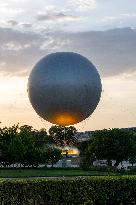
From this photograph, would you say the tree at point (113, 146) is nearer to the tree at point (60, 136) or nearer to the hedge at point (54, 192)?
the tree at point (60, 136)

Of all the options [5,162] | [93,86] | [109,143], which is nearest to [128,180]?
[93,86]

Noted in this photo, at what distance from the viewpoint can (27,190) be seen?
16.5m

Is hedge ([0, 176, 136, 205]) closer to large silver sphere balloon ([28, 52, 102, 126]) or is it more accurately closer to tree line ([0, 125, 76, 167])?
large silver sphere balloon ([28, 52, 102, 126])

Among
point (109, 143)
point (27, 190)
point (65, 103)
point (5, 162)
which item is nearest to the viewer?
point (27, 190)

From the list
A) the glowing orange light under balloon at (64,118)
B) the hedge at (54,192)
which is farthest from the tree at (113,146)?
the hedge at (54,192)

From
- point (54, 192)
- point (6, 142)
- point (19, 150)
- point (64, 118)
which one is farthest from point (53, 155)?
point (54, 192)

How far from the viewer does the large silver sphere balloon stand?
2070 cm

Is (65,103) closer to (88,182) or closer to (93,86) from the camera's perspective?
(93,86)

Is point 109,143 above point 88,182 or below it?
above

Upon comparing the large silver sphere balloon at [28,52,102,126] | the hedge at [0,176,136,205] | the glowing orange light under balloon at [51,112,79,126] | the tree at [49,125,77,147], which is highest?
the tree at [49,125,77,147]

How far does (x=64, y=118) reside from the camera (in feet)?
71.1

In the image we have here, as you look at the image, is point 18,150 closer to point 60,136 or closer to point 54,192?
point 54,192

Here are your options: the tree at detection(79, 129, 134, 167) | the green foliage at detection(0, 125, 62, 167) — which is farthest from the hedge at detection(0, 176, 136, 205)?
the tree at detection(79, 129, 134, 167)

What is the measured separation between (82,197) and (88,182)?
0.56m
